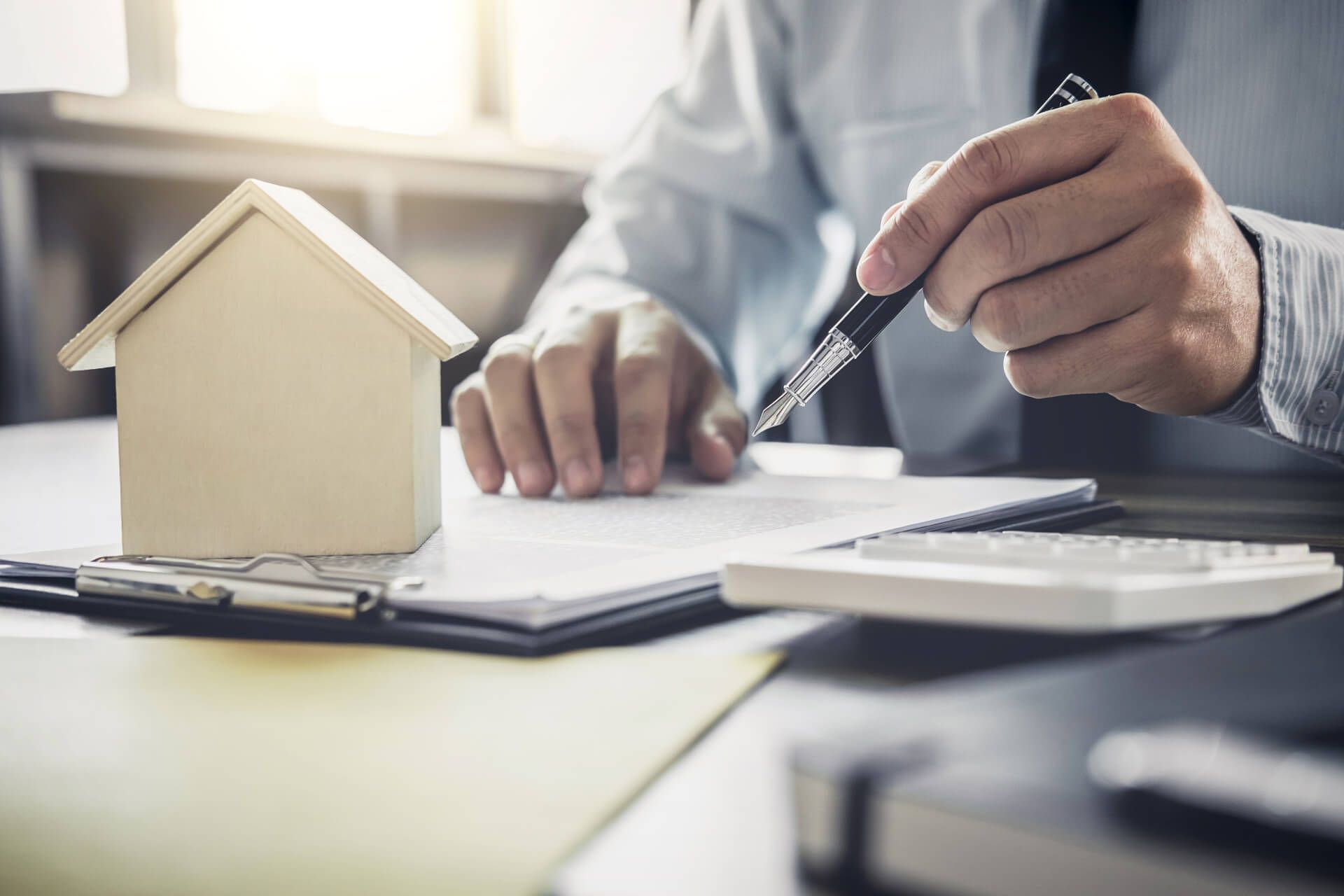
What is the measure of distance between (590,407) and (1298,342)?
435mm

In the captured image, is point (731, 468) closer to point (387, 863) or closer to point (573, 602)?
point (573, 602)

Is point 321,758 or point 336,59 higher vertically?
point 336,59

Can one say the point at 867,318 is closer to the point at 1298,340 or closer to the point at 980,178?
the point at 980,178

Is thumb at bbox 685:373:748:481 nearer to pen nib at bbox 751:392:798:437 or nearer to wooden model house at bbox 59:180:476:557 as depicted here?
pen nib at bbox 751:392:798:437

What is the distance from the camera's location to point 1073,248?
0.54m

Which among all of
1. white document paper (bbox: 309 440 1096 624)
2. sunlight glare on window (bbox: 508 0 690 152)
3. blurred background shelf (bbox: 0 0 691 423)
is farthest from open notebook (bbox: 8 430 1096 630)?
sunlight glare on window (bbox: 508 0 690 152)

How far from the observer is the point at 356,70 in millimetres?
2969

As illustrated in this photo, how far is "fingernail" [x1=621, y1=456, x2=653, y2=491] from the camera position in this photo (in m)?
0.63

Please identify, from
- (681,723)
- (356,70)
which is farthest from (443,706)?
(356,70)

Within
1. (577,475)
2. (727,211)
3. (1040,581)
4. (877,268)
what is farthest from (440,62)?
(1040,581)

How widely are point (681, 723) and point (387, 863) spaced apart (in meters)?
0.08

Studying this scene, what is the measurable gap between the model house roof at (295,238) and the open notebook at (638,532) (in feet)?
0.29

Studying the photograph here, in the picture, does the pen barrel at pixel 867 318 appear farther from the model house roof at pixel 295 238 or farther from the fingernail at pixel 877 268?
the model house roof at pixel 295 238

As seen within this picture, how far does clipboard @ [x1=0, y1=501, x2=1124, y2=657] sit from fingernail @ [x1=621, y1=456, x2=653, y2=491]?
26 centimetres
